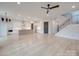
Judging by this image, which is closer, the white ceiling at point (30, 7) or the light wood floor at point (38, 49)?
the light wood floor at point (38, 49)

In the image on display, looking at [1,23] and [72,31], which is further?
[1,23]

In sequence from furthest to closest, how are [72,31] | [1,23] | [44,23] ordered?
[44,23] → [1,23] → [72,31]

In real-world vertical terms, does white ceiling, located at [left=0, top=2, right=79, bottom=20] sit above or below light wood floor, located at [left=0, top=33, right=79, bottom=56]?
above

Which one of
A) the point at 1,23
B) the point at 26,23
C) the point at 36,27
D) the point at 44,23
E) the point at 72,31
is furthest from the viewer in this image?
the point at 36,27

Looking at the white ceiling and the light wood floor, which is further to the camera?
the white ceiling

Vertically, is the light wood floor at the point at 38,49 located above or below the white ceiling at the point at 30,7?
below

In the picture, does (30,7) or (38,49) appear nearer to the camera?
(38,49)

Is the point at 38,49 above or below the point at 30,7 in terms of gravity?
below

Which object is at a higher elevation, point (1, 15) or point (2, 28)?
point (1, 15)

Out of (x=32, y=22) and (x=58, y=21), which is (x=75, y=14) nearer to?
(x=58, y=21)

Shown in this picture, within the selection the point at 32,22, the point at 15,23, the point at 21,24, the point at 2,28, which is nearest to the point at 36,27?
the point at 32,22

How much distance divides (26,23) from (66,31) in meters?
11.9

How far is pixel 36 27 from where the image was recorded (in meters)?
24.9

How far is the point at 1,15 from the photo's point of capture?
1285 centimetres
